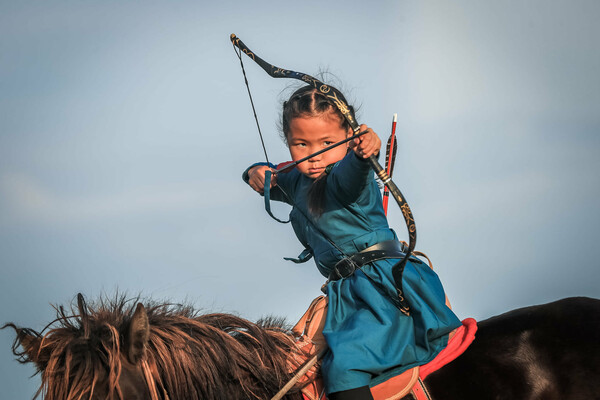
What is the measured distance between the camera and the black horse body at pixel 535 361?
10.1 ft

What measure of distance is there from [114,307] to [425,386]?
5.74ft

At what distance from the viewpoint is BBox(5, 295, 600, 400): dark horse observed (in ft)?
8.45

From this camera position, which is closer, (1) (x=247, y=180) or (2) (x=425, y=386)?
(2) (x=425, y=386)

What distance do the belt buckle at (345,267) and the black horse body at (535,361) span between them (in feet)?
2.45

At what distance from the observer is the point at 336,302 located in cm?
334

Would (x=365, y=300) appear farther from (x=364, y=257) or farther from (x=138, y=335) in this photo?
(x=138, y=335)

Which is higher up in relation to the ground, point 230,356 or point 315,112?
point 315,112

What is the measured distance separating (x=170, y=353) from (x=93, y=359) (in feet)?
1.14

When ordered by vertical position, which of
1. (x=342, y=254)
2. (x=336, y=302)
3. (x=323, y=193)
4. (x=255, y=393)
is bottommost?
(x=255, y=393)

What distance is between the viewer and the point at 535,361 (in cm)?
318

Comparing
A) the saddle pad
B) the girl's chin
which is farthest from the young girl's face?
the saddle pad

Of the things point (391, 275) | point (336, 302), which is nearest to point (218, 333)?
point (336, 302)

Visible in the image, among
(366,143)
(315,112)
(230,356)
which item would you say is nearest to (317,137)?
(315,112)

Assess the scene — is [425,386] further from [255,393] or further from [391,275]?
[255,393]
